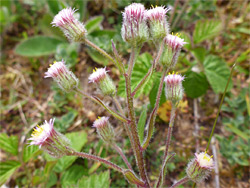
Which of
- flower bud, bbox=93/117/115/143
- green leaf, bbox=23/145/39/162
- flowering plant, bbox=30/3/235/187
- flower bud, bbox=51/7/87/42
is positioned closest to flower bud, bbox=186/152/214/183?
flowering plant, bbox=30/3/235/187

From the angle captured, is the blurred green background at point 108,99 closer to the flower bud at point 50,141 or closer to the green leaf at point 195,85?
the green leaf at point 195,85

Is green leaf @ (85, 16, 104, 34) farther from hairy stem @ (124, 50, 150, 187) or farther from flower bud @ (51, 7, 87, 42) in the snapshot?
hairy stem @ (124, 50, 150, 187)

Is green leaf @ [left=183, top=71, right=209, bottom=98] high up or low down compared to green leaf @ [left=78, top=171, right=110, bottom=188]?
up

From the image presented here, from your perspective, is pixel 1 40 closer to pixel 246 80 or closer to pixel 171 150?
pixel 171 150

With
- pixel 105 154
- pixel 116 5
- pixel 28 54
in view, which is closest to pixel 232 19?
pixel 116 5

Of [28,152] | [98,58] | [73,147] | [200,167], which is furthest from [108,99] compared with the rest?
[200,167]
